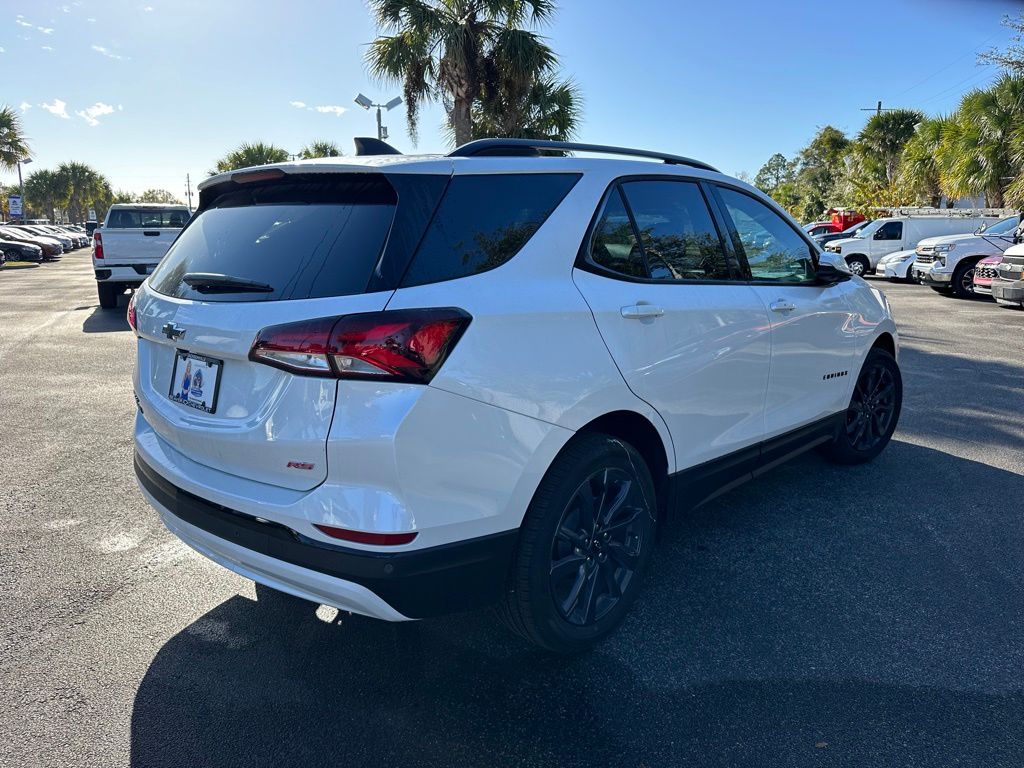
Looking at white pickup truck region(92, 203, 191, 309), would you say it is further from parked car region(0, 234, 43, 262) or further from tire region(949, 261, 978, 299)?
parked car region(0, 234, 43, 262)

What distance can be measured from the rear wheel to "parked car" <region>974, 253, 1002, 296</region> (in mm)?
16020

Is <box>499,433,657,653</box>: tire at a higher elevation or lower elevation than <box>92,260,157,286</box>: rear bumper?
lower

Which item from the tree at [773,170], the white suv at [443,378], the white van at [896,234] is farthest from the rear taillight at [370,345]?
the tree at [773,170]

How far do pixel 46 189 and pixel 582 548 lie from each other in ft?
314

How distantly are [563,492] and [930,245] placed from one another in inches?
691

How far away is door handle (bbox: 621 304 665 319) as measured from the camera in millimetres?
2697

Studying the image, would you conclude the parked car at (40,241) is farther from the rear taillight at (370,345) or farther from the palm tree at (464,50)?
the rear taillight at (370,345)

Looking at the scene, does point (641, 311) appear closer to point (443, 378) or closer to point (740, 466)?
point (443, 378)

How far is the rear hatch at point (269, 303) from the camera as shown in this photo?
2137mm

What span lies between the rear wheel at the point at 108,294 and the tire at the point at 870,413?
12.7m

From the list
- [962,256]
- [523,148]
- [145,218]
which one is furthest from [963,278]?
[145,218]

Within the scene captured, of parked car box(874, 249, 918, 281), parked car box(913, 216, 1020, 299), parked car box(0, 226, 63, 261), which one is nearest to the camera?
parked car box(913, 216, 1020, 299)

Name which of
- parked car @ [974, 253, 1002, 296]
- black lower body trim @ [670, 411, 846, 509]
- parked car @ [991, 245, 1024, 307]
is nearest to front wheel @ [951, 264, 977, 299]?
parked car @ [974, 253, 1002, 296]

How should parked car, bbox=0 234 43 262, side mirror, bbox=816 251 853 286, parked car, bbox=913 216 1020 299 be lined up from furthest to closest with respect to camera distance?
parked car, bbox=0 234 43 262 < parked car, bbox=913 216 1020 299 < side mirror, bbox=816 251 853 286
